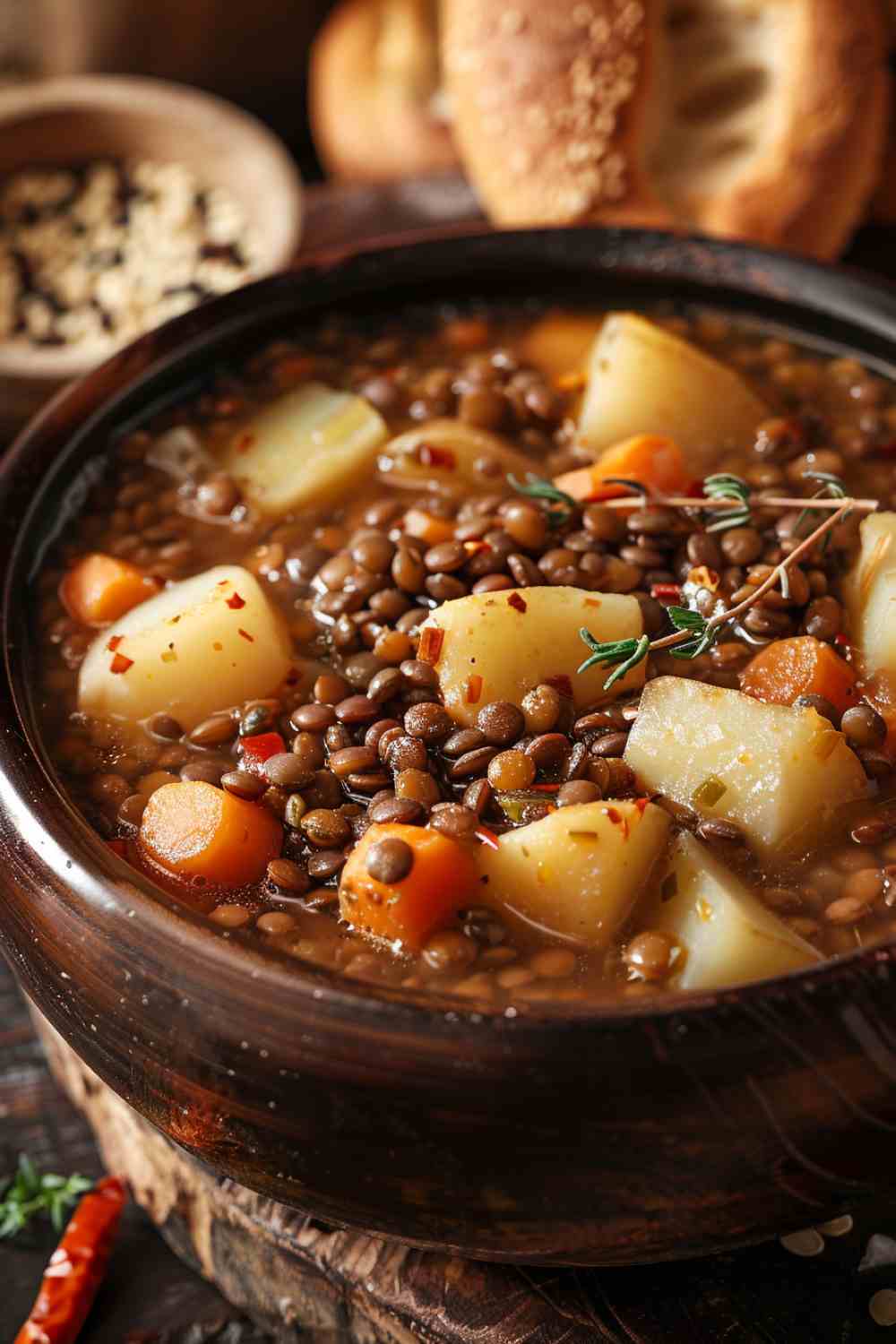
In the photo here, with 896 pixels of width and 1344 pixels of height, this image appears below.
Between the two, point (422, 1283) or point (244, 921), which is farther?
point (422, 1283)

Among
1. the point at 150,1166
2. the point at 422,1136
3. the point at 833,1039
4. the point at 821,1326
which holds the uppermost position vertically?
the point at 833,1039

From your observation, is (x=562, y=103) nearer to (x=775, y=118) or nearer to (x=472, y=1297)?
(x=775, y=118)

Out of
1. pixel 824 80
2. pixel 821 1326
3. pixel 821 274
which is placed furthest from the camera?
pixel 824 80

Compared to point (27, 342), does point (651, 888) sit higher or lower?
higher

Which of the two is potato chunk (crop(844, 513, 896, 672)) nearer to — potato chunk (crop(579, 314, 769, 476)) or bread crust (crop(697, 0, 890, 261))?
potato chunk (crop(579, 314, 769, 476))

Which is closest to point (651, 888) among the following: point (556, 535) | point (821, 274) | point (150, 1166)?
point (556, 535)

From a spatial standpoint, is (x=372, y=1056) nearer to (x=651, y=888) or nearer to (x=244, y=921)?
(x=244, y=921)

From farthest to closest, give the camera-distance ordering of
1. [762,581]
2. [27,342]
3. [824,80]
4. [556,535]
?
[27,342] → [824,80] → [556,535] → [762,581]
